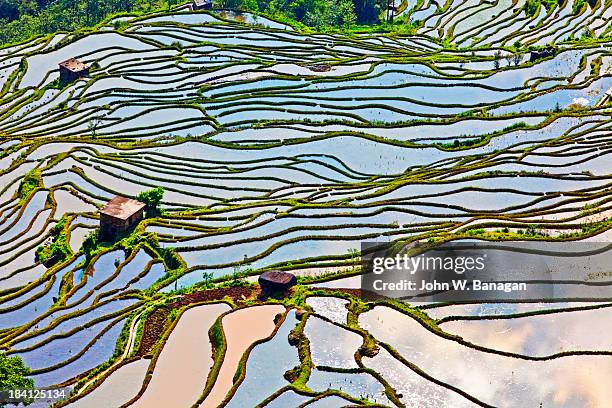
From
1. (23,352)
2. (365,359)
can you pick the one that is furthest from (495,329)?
(23,352)

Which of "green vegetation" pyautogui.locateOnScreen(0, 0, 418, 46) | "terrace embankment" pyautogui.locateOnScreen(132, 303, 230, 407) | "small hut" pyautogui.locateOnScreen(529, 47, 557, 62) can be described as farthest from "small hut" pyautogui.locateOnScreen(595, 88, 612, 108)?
"terrace embankment" pyautogui.locateOnScreen(132, 303, 230, 407)

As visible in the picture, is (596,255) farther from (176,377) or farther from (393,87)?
(393,87)

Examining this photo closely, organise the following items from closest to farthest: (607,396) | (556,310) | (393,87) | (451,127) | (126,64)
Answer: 1. (607,396)
2. (556,310)
3. (451,127)
4. (393,87)
5. (126,64)

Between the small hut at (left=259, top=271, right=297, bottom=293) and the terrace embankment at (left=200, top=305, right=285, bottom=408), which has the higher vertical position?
the small hut at (left=259, top=271, right=297, bottom=293)

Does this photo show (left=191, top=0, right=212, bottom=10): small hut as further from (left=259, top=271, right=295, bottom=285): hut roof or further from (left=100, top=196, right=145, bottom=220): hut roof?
(left=259, top=271, right=295, bottom=285): hut roof

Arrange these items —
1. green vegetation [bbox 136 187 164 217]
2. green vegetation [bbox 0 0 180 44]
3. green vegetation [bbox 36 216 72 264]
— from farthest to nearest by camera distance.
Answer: green vegetation [bbox 0 0 180 44], green vegetation [bbox 136 187 164 217], green vegetation [bbox 36 216 72 264]

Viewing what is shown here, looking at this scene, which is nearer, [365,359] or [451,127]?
[365,359]
